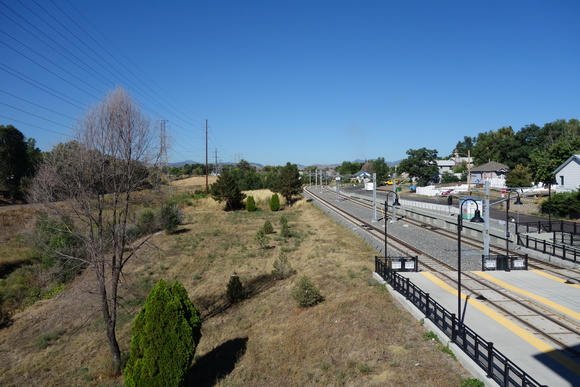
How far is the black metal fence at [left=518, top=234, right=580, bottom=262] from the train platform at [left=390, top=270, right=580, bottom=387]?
1590mm

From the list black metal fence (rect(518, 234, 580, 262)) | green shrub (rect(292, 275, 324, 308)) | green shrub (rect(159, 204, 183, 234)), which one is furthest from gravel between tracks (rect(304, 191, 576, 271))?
green shrub (rect(159, 204, 183, 234))

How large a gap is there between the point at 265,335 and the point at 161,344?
15.7 ft

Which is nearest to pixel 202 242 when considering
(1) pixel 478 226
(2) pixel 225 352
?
(2) pixel 225 352

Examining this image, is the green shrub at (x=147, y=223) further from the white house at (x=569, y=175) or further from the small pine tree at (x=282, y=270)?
the white house at (x=569, y=175)

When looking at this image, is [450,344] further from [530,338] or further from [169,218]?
[169,218]

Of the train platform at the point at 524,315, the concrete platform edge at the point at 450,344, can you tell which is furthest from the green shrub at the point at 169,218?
the concrete platform edge at the point at 450,344

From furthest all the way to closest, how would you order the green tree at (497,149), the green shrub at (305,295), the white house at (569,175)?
1. the green tree at (497,149)
2. the white house at (569,175)
3. the green shrub at (305,295)

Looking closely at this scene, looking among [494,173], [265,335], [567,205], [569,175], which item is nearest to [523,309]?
A: [265,335]

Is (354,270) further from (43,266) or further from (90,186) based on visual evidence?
(43,266)

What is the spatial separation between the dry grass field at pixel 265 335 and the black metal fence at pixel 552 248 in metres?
9.06

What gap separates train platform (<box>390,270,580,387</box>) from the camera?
8133 millimetres

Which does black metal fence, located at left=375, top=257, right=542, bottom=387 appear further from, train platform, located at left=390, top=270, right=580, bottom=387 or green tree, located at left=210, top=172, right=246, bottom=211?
green tree, located at left=210, top=172, right=246, bottom=211

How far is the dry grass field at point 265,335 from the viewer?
9297mm

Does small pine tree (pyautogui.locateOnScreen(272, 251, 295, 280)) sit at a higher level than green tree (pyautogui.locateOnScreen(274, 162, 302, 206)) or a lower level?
lower
